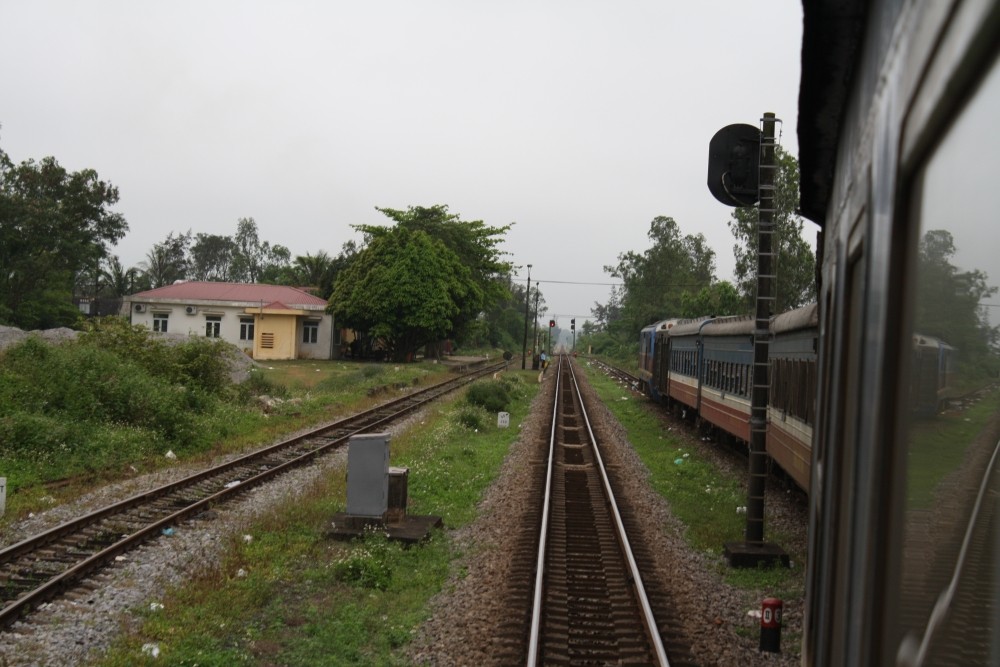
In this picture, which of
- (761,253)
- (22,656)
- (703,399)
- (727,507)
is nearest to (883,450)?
(22,656)

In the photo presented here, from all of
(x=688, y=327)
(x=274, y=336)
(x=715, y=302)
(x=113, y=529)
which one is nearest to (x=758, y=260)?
(x=113, y=529)

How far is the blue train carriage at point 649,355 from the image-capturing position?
96.3ft

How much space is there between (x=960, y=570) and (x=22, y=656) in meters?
6.64

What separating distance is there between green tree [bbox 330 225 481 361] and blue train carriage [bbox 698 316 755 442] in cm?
2759

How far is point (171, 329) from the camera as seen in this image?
51.2 meters

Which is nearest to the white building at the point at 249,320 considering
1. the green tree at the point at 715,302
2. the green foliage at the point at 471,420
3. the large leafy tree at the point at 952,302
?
the green tree at the point at 715,302

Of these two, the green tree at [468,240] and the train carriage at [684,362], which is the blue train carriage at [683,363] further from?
the green tree at [468,240]

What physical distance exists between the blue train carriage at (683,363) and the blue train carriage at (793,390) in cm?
717

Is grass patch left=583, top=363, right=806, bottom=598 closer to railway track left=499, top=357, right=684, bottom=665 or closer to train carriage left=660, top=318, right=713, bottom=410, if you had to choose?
railway track left=499, top=357, right=684, bottom=665

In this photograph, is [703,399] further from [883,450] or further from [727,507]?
[883,450]

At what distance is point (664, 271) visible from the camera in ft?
239

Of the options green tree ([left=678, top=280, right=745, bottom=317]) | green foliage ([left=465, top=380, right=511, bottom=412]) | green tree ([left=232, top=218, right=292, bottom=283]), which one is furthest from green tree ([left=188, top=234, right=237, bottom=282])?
green foliage ([left=465, top=380, right=511, bottom=412])

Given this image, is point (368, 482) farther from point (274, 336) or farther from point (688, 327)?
point (274, 336)

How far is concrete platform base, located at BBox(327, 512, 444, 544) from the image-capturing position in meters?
9.84
